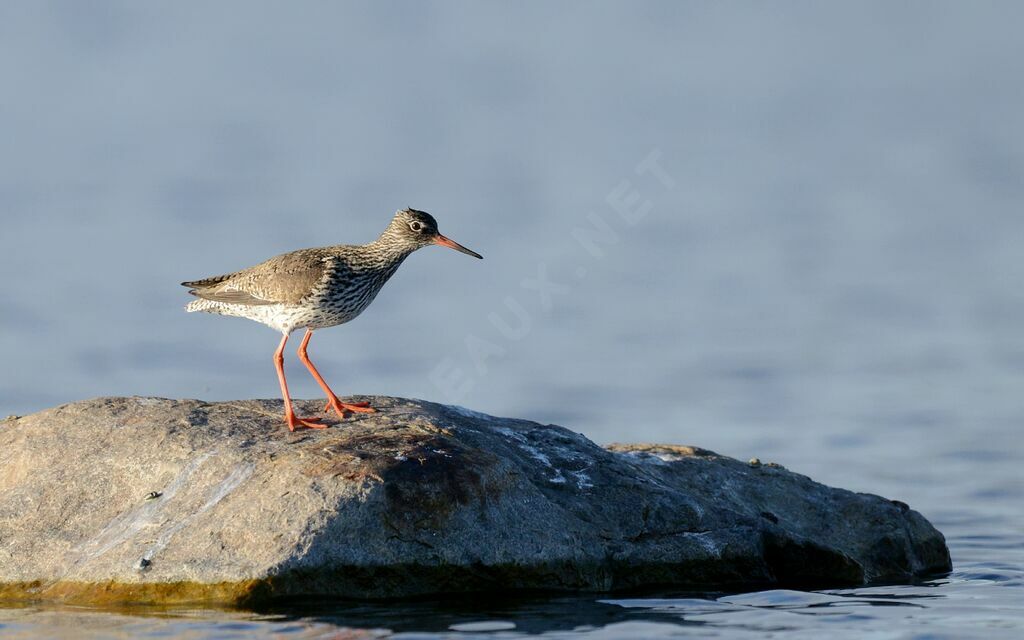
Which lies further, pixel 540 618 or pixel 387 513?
pixel 387 513

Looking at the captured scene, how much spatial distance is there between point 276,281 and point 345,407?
5.60 feet

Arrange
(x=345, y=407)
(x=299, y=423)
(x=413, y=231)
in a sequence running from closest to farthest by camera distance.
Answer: (x=299, y=423) → (x=345, y=407) → (x=413, y=231)

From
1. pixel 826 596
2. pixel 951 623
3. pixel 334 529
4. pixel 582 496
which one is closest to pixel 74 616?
pixel 334 529

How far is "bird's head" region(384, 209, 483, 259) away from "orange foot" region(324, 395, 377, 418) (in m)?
2.29

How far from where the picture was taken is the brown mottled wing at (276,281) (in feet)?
41.3

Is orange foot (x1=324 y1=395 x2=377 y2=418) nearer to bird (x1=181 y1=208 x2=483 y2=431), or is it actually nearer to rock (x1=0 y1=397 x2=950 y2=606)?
rock (x1=0 y1=397 x2=950 y2=606)

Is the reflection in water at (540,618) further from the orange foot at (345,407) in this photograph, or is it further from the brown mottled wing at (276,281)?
the brown mottled wing at (276,281)

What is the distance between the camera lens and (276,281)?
12703 millimetres

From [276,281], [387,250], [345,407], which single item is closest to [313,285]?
[276,281]

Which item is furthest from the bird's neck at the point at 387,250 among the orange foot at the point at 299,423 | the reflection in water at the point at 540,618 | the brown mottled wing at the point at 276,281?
the reflection in water at the point at 540,618

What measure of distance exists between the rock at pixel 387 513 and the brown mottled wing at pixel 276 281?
1168 millimetres

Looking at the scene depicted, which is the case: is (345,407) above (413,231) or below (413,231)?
below

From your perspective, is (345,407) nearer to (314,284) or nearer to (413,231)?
(314,284)

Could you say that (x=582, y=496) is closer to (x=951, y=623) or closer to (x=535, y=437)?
(x=535, y=437)
